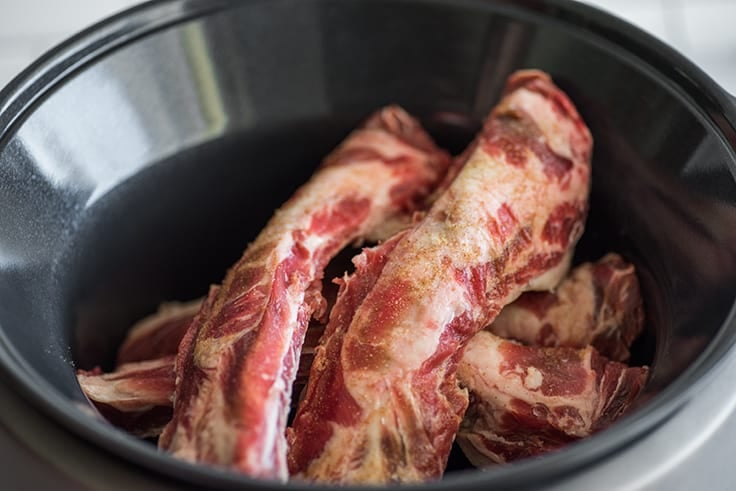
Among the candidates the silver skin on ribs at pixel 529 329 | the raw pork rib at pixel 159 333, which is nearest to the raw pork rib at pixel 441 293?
the silver skin on ribs at pixel 529 329

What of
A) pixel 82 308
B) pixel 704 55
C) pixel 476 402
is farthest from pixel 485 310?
pixel 704 55

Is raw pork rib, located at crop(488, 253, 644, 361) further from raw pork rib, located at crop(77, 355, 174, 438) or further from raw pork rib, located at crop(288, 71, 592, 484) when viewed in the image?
raw pork rib, located at crop(77, 355, 174, 438)

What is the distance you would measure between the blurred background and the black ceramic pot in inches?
32.6

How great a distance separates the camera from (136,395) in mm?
891

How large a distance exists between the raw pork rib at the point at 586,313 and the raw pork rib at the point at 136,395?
13.6 inches

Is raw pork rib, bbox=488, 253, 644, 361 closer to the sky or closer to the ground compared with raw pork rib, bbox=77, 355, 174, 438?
closer to the sky

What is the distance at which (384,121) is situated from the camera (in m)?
1.11

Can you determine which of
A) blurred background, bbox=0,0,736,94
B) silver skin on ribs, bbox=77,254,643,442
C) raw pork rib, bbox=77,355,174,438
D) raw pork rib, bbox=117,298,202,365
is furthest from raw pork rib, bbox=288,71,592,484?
blurred background, bbox=0,0,736,94

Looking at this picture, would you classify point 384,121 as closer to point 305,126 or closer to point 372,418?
point 305,126

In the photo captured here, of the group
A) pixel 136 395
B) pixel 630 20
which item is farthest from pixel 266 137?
pixel 630 20

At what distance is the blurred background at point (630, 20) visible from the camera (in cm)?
182

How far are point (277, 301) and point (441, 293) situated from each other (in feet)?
0.48

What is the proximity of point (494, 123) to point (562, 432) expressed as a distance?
344mm

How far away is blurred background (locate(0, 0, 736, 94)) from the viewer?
71.8 inches
